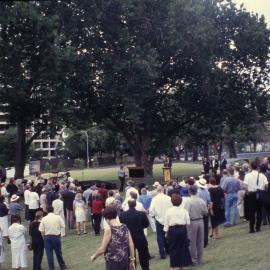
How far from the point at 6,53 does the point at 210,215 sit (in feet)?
71.9

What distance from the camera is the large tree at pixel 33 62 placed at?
111ft

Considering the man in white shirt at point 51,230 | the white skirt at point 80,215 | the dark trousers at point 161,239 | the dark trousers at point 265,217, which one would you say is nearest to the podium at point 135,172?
the white skirt at point 80,215

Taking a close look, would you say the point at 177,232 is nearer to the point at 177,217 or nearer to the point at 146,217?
the point at 177,217

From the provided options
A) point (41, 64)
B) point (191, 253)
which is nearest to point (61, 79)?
point (41, 64)

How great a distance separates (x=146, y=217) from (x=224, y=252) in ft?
10.0

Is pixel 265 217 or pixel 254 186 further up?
pixel 254 186

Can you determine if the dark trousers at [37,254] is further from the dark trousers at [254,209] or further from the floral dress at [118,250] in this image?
the floral dress at [118,250]

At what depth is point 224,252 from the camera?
1430 centimetres

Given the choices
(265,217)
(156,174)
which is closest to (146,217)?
(265,217)

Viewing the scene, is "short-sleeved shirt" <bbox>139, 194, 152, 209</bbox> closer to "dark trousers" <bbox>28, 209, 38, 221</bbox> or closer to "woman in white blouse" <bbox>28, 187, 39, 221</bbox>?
"dark trousers" <bbox>28, 209, 38, 221</bbox>

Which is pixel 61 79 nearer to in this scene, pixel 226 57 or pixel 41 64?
pixel 41 64

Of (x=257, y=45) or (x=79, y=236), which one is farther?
(x=257, y=45)

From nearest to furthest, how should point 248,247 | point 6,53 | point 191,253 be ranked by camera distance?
point 191,253 < point 248,247 < point 6,53

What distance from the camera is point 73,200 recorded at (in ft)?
74.3
